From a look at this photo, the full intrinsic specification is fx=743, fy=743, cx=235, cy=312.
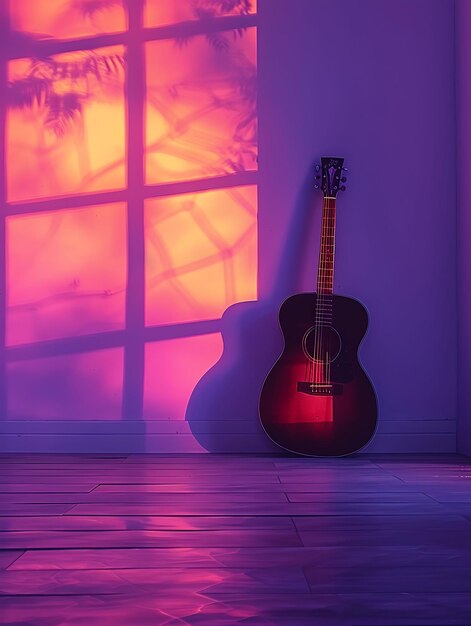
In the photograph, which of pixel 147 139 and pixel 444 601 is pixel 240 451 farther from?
pixel 444 601

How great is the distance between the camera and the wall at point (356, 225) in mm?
3090

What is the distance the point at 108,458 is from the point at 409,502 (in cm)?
138

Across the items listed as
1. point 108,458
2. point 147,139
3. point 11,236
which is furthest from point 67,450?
point 147,139

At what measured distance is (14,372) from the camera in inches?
123

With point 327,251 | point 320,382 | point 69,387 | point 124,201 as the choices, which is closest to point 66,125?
point 124,201

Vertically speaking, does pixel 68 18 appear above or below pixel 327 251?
above

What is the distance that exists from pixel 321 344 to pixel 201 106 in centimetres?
116

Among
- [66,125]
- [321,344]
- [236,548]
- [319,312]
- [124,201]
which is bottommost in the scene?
[236,548]

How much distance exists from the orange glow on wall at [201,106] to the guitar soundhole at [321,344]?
788 millimetres

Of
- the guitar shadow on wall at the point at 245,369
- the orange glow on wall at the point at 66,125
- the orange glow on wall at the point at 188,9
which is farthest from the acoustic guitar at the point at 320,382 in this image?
the orange glow on wall at the point at 188,9

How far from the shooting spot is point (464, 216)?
307 centimetres

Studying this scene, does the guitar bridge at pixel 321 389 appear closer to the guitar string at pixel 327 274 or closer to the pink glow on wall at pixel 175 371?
the guitar string at pixel 327 274

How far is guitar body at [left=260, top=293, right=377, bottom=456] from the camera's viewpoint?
2873mm

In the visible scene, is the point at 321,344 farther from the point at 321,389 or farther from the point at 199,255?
the point at 199,255
